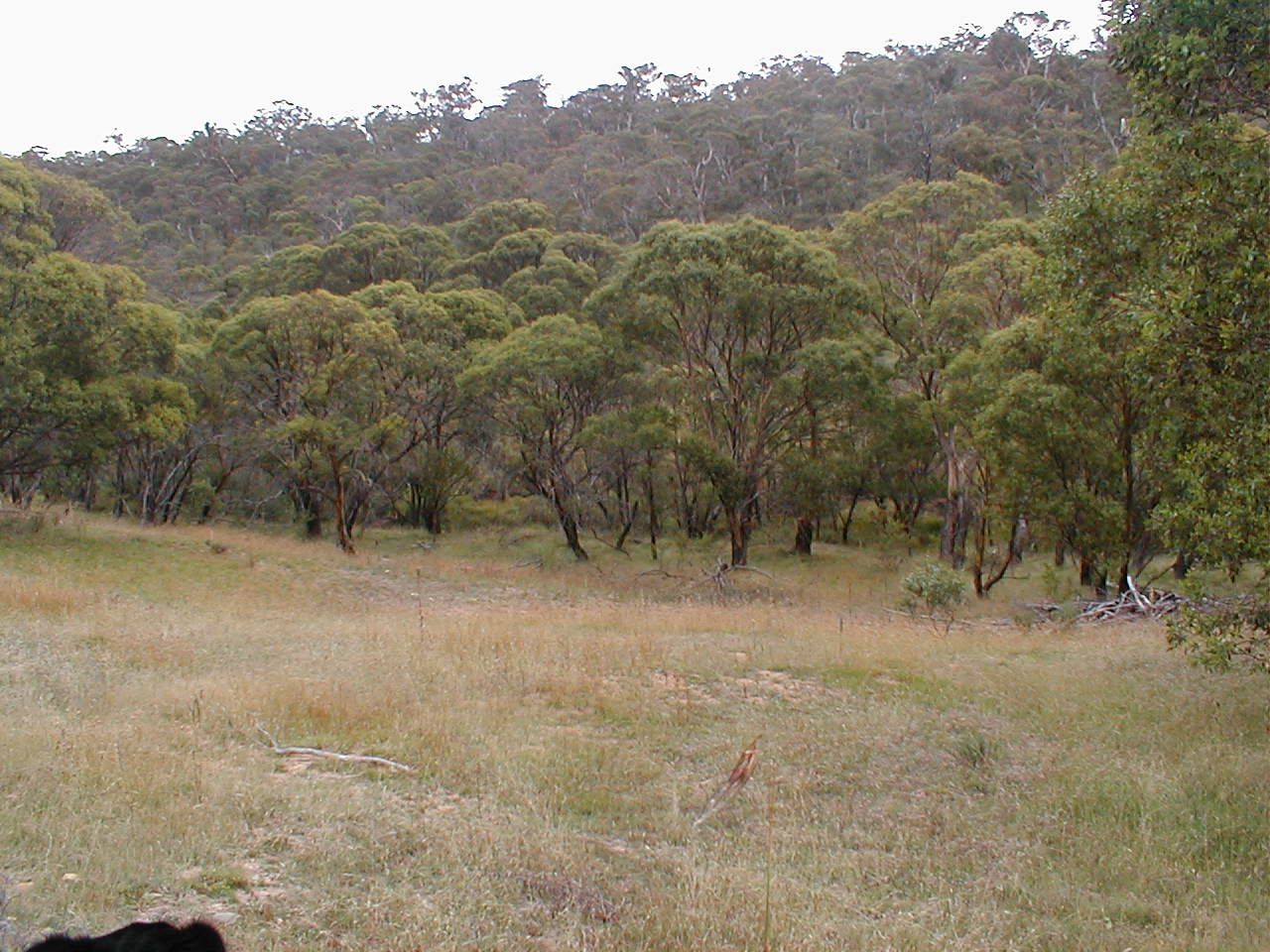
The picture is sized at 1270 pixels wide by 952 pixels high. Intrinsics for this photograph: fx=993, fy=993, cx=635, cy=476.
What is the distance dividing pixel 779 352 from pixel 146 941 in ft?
82.1

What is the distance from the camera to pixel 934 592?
64.3ft

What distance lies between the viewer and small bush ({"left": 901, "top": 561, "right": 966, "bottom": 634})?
64.3 ft

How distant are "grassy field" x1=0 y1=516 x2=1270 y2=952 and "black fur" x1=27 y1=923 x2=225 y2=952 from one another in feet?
6.05

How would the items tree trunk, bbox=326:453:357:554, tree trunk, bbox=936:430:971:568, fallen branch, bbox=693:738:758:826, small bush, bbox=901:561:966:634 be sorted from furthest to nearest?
tree trunk, bbox=936:430:971:568 < tree trunk, bbox=326:453:357:554 < small bush, bbox=901:561:966:634 < fallen branch, bbox=693:738:758:826

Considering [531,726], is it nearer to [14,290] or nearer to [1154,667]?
[1154,667]

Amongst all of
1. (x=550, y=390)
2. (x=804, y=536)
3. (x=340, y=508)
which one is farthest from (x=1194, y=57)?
(x=804, y=536)

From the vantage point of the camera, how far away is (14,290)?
2069 cm

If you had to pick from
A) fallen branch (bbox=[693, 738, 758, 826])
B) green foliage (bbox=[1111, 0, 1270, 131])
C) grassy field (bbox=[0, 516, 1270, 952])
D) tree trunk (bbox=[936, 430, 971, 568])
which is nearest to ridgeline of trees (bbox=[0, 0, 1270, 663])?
green foliage (bbox=[1111, 0, 1270, 131])

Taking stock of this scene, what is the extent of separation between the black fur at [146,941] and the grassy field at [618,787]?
1844mm

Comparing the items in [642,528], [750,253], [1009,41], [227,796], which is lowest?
[642,528]

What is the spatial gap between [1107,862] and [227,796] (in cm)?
498

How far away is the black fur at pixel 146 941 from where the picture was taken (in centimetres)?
227

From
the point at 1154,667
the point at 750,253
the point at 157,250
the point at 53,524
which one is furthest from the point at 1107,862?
the point at 157,250

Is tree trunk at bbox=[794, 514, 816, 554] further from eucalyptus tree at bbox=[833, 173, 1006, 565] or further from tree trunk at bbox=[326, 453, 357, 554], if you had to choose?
tree trunk at bbox=[326, 453, 357, 554]
